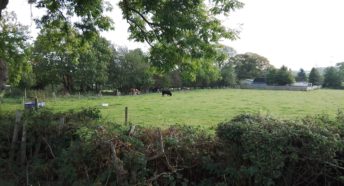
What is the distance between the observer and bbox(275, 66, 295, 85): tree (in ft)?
308

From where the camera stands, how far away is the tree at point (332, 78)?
97.9m

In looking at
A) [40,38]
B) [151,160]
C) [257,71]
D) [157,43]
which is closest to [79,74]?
[40,38]

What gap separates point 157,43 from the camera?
12.5 meters

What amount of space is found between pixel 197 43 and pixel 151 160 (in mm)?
5598

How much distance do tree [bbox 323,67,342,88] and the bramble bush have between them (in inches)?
3996

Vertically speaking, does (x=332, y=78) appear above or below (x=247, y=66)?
below

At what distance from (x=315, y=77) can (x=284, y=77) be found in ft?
57.4

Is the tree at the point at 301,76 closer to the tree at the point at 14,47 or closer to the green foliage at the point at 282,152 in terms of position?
the tree at the point at 14,47

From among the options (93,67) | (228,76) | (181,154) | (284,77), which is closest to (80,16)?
(181,154)

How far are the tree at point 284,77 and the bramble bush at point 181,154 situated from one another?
9178 cm

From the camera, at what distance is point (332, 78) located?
9944 centimetres

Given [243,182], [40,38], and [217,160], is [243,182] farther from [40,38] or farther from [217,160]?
[40,38]

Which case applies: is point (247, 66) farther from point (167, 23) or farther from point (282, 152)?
point (282, 152)

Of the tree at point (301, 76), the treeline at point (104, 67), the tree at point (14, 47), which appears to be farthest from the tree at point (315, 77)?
the tree at point (14, 47)
